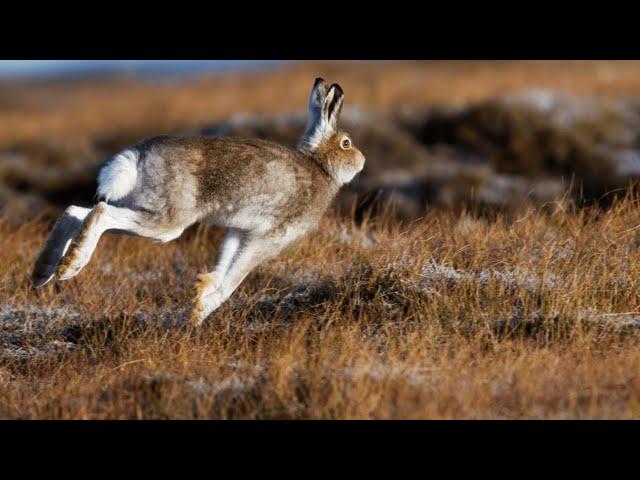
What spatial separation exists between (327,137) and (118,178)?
2.22 meters

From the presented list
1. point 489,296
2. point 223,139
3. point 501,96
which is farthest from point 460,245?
point 501,96

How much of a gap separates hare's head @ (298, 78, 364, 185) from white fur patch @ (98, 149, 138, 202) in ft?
6.31

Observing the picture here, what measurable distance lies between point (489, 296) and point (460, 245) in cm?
99

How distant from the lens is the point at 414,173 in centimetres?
2061

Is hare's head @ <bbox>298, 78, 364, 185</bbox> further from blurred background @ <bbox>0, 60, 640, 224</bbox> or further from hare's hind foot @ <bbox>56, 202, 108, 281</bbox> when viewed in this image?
blurred background @ <bbox>0, 60, 640, 224</bbox>

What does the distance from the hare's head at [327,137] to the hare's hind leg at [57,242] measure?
7.18 feet

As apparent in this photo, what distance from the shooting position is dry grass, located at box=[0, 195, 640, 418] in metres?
5.54

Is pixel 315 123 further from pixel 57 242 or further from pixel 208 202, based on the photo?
pixel 57 242

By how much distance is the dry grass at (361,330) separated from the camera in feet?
18.2

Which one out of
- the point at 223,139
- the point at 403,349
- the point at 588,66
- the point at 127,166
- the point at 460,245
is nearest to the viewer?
the point at 403,349

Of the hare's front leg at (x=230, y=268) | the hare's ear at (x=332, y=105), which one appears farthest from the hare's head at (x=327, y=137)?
the hare's front leg at (x=230, y=268)

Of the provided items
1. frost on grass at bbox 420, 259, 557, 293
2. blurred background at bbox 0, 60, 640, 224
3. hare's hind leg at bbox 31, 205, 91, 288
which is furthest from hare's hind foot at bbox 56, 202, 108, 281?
blurred background at bbox 0, 60, 640, 224

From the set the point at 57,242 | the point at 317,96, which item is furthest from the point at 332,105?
the point at 57,242

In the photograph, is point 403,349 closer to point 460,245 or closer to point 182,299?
point 460,245
